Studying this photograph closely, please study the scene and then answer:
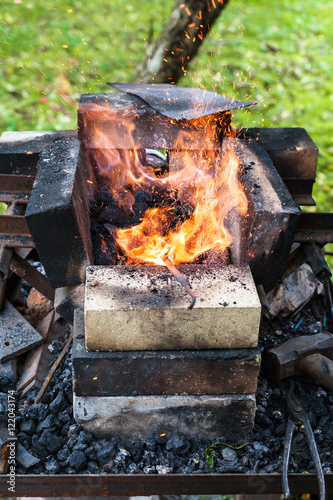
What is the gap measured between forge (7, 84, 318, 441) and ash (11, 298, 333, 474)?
0.28ft

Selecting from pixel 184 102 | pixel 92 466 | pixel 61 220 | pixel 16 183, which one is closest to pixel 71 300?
pixel 61 220

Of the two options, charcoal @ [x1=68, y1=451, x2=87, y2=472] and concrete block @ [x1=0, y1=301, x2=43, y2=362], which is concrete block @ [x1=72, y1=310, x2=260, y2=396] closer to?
charcoal @ [x1=68, y1=451, x2=87, y2=472]

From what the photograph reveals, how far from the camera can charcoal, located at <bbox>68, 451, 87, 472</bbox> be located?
108 inches

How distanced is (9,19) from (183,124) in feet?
21.0

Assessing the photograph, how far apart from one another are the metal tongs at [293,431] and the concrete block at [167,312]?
2.07ft

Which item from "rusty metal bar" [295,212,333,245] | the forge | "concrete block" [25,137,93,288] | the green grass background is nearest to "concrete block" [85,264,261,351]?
the forge

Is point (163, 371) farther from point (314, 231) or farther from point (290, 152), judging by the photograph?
point (290, 152)

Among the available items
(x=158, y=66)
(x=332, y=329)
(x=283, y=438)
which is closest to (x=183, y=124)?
(x=332, y=329)

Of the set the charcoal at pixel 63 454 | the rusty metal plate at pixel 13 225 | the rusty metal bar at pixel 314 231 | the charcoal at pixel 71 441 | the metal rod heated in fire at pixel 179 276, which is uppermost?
the metal rod heated in fire at pixel 179 276

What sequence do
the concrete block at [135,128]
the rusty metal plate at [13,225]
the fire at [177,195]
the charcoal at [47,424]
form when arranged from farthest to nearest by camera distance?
the concrete block at [135,128]
the rusty metal plate at [13,225]
the fire at [177,195]
the charcoal at [47,424]

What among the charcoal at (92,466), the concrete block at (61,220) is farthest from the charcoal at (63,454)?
the concrete block at (61,220)

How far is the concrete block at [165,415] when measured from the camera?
279 centimetres

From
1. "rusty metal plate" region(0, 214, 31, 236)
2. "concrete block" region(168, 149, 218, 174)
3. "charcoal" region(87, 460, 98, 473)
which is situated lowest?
"charcoal" region(87, 460, 98, 473)

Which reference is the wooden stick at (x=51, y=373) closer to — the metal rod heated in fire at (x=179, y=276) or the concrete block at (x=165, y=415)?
the concrete block at (x=165, y=415)
